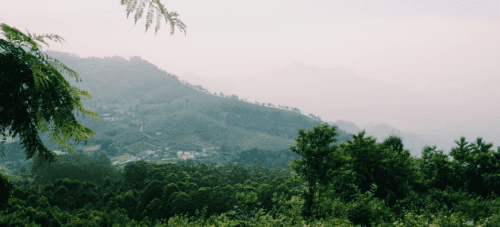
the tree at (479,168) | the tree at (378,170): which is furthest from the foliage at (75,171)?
the tree at (479,168)

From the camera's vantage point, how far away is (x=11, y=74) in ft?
9.73

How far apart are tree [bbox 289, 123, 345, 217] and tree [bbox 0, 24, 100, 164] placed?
442 inches

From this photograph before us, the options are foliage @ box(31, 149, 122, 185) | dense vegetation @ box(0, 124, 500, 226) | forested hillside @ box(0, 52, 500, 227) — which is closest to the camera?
dense vegetation @ box(0, 124, 500, 226)

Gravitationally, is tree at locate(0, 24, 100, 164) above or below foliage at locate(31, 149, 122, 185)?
above

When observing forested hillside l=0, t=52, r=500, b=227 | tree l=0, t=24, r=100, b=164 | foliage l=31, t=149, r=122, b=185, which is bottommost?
foliage l=31, t=149, r=122, b=185

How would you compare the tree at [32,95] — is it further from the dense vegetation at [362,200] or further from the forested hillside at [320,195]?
the dense vegetation at [362,200]

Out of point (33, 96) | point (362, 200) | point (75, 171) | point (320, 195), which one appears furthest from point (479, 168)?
point (75, 171)

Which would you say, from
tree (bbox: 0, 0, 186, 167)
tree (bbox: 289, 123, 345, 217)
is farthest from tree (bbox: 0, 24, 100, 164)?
tree (bbox: 289, 123, 345, 217)

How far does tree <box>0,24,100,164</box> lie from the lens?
2.94m

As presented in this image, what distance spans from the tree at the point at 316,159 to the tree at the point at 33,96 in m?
11.2

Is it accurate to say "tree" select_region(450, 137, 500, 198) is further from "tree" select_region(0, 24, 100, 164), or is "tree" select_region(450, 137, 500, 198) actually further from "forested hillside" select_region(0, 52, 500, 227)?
"tree" select_region(0, 24, 100, 164)

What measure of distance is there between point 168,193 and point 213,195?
190 inches

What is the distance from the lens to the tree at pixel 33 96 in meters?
2.94

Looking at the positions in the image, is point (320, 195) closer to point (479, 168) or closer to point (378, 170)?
point (378, 170)
